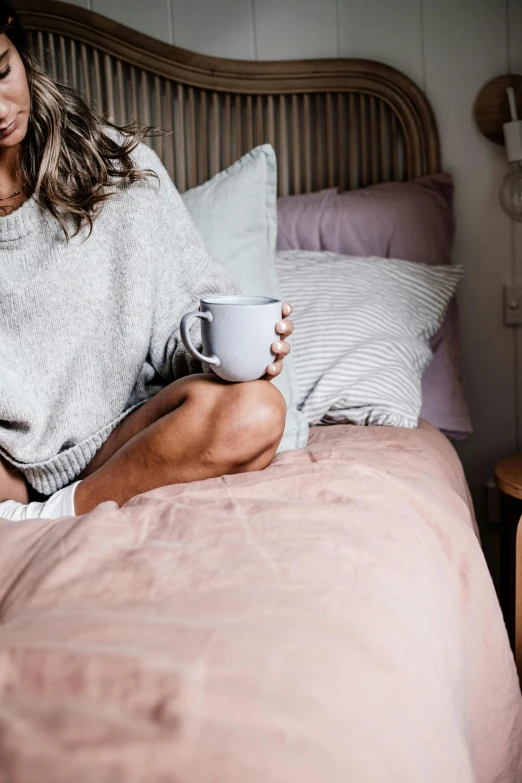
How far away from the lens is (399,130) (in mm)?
1762

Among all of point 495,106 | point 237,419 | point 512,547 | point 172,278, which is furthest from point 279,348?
point 495,106

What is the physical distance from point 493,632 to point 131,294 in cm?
72

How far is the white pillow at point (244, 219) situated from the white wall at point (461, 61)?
1.45 feet

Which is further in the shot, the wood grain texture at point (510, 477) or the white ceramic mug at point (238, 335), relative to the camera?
the wood grain texture at point (510, 477)

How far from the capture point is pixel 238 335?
0.98 meters

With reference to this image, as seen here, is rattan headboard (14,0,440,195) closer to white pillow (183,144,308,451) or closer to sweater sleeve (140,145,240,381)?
white pillow (183,144,308,451)

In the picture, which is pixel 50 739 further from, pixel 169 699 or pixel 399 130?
pixel 399 130

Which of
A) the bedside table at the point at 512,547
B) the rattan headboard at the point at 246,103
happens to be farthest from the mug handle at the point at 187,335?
the rattan headboard at the point at 246,103

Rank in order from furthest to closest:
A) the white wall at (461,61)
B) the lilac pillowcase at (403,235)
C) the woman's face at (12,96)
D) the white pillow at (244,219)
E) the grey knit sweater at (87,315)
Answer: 1. the white wall at (461,61)
2. the lilac pillowcase at (403,235)
3. the white pillow at (244,219)
4. the grey knit sweater at (87,315)
5. the woman's face at (12,96)

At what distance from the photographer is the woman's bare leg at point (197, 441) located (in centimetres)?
104

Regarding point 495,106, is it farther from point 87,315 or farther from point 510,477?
point 87,315

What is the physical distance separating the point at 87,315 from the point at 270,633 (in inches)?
29.3

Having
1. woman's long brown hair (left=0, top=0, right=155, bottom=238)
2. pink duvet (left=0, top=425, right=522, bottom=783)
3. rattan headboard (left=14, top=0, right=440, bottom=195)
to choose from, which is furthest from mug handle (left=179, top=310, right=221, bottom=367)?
rattan headboard (left=14, top=0, right=440, bottom=195)

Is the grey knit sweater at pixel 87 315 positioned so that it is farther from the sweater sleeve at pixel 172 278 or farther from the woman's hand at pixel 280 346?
the woman's hand at pixel 280 346
